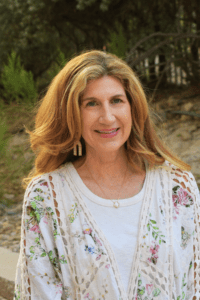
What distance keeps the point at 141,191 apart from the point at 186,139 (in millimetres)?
3604

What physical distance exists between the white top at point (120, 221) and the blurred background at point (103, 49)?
3044 mm

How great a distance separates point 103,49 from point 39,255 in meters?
5.65

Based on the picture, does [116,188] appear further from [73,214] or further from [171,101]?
[171,101]

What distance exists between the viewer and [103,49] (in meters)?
6.93

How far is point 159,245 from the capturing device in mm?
1720

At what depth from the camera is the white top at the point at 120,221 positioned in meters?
1.70

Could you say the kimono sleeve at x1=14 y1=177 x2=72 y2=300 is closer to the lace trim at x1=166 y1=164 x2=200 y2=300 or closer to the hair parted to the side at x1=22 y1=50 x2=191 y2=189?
the hair parted to the side at x1=22 y1=50 x2=191 y2=189

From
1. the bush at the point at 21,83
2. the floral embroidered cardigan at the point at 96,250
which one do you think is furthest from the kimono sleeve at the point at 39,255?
the bush at the point at 21,83

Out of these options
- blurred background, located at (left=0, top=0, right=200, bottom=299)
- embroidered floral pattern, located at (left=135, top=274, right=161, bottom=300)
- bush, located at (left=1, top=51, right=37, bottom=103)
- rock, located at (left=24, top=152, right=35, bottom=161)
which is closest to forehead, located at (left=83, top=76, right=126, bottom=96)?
embroidered floral pattern, located at (left=135, top=274, right=161, bottom=300)

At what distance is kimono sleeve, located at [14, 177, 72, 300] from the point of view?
1.71 m

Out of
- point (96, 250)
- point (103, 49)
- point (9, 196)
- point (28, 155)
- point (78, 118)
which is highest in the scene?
point (103, 49)

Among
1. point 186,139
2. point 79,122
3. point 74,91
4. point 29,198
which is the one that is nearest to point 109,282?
point 29,198

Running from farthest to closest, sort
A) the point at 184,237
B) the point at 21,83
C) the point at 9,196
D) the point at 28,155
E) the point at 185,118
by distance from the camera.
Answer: the point at 21,83
the point at 28,155
the point at 185,118
the point at 9,196
the point at 184,237

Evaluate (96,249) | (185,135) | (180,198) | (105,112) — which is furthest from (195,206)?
(185,135)
